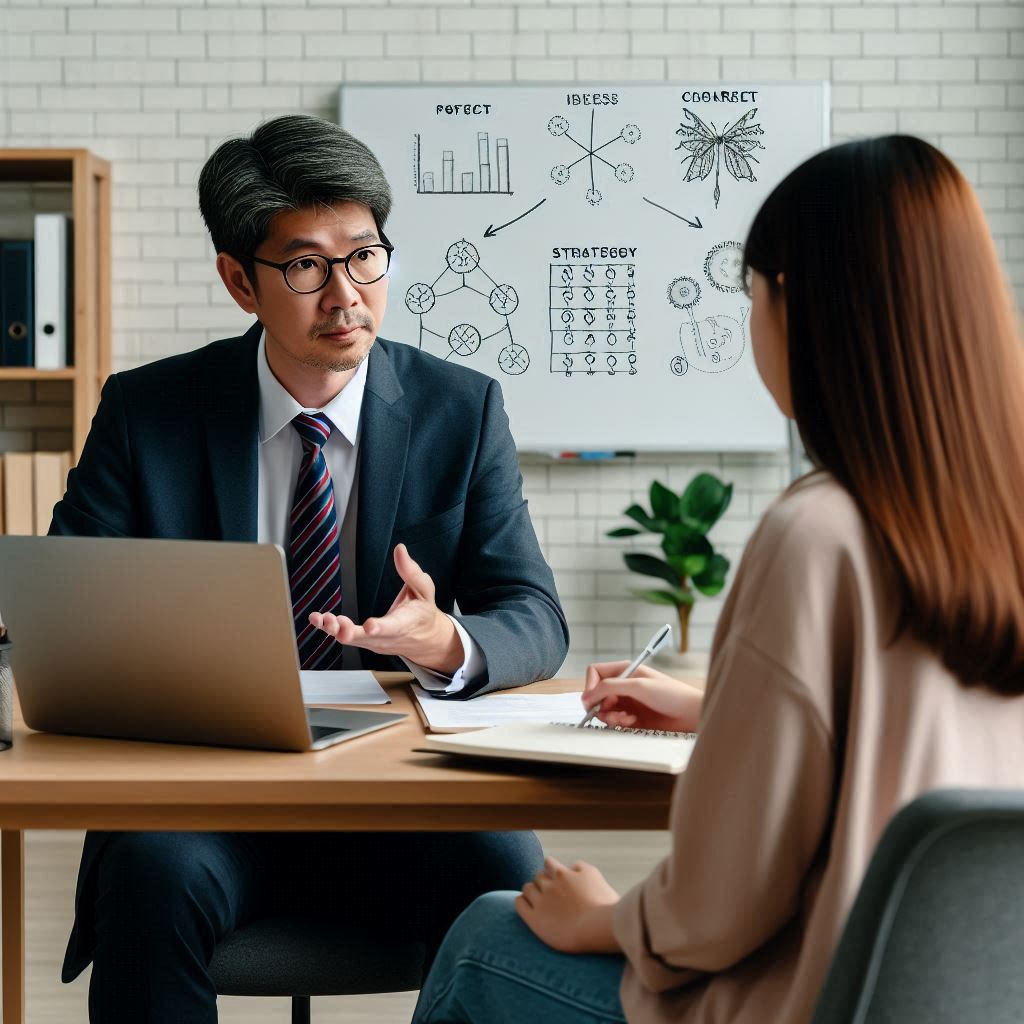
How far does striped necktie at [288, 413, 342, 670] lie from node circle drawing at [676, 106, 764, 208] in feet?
8.41

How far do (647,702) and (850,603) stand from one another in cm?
44

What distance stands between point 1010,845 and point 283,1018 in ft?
6.64

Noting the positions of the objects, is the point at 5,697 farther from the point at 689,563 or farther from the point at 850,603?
the point at 689,563

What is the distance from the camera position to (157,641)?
1.10 meters

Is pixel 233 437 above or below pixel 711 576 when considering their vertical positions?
above

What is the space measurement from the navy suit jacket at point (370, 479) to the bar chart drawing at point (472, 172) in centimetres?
217

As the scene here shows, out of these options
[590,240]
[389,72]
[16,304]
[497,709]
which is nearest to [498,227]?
[590,240]

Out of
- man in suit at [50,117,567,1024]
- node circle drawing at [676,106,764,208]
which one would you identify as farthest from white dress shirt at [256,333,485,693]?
node circle drawing at [676,106,764,208]

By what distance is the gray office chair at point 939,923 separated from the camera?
0.61 metres

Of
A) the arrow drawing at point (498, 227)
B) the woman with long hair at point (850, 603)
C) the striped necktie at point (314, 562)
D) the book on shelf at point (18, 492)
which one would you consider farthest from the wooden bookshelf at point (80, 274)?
the woman with long hair at point (850, 603)

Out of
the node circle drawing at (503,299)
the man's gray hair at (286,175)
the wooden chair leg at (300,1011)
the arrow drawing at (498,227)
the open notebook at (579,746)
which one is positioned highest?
the arrow drawing at (498,227)

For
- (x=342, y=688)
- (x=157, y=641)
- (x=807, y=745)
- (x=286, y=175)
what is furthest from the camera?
(x=286, y=175)

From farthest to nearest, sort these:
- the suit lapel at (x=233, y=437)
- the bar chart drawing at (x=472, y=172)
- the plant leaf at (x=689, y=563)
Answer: the bar chart drawing at (x=472, y=172) → the plant leaf at (x=689, y=563) → the suit lapel at (x=233, y=437)

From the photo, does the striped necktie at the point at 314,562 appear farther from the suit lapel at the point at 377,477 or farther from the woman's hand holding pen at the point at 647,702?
the woman's hand holding pen at the point at 647,702
